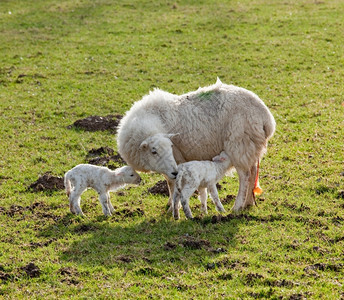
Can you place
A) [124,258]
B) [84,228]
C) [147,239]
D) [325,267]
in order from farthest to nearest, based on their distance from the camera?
[84,228] → [147,239] → [124,258] → [325,267]

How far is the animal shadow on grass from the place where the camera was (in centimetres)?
829

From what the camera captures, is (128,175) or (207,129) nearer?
(207,129)

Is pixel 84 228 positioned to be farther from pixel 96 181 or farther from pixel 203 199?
pixel 203 199

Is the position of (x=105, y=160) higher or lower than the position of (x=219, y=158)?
lower

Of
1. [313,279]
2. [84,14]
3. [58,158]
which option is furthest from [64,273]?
[84,14]

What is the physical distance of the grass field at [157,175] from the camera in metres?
7.82

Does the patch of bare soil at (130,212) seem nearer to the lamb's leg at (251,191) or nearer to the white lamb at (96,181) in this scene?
the white lamb at (96,181)

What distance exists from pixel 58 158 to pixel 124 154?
3126mm

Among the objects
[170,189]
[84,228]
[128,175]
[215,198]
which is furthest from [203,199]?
[84,228]

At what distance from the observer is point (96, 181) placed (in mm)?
10484

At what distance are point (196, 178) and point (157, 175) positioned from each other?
2.96 metres

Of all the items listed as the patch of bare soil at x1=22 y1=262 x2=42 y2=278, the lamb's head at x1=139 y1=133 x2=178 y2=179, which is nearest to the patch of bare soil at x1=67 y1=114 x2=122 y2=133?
the lamb's head at x1=139 y1=133 x2=178 y2=179

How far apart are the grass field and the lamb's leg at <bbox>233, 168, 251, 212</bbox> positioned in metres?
0.29

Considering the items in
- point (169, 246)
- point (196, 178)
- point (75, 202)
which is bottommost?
point (75, 202)
